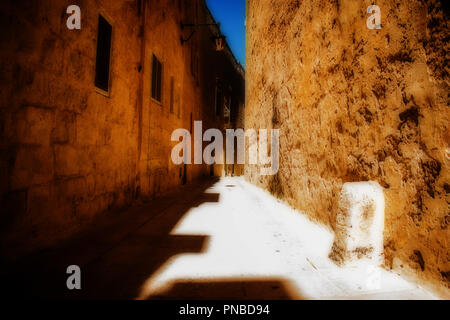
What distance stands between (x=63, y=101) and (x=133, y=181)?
2.18 m

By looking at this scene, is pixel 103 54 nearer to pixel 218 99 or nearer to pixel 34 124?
pixel 34 124

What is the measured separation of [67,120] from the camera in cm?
257

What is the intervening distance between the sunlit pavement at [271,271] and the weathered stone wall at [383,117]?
9.1 inches

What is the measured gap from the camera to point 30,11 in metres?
2.04

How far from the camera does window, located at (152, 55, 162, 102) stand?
5570 millimetres

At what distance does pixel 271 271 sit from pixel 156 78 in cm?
540

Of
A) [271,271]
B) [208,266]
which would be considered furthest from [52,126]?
[271,271]

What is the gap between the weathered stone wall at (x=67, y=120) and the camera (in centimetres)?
191

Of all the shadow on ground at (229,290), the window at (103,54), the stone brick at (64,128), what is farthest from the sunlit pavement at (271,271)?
the window at (103,54)

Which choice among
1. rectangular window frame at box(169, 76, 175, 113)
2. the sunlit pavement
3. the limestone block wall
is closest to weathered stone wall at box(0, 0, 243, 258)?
the limestone block wall

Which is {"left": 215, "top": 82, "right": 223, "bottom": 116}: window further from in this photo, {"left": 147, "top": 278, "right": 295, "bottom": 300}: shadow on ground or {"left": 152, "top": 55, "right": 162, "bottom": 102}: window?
{"left": 147, "top": 278, "right": 295, "bottom": 300}: shadow on ground

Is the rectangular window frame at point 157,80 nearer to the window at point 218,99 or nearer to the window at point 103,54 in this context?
the window at point 103,54

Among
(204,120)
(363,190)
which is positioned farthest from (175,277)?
(204,120)

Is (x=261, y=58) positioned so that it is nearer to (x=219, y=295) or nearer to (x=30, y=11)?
(x=30, y=11)
